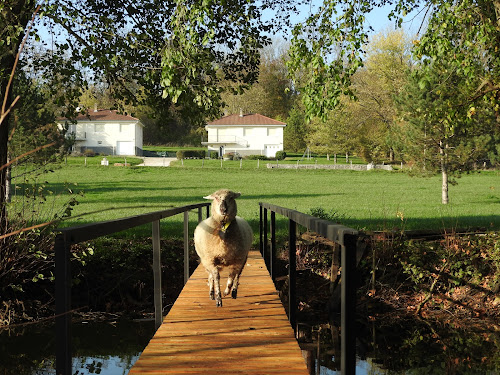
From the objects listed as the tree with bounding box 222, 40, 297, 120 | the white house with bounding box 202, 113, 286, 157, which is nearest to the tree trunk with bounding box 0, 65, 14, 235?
the tree with bounding box 222, 40, 297, 120

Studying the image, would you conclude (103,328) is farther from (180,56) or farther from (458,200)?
(458,200)

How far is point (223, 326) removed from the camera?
16.6 ft

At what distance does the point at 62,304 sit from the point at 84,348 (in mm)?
8760

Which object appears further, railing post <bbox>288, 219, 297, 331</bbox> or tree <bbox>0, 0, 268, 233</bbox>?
tree <bbox>0, 0, 268, 233</bbox>

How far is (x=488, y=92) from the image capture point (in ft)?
38.1

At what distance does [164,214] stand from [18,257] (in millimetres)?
6150

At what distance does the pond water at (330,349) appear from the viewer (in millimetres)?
9703

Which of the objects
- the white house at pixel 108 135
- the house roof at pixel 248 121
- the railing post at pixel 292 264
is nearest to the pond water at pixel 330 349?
the railing post at pixel 292 264

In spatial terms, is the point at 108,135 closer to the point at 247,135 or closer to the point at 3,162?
the point at 247,135

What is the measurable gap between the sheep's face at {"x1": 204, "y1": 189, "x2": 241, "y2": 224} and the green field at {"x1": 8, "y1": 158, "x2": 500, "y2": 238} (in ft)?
40.5

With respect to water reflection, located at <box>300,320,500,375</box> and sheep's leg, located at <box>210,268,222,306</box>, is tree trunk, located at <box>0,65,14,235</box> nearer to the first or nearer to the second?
sheep's leg, located at <box>210,268,222,306</box>

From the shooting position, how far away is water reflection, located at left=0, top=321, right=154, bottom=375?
9.48m

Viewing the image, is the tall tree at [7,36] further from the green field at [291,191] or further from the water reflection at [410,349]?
the green field at [291,191]

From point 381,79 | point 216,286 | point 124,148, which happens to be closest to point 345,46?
point 216,286
